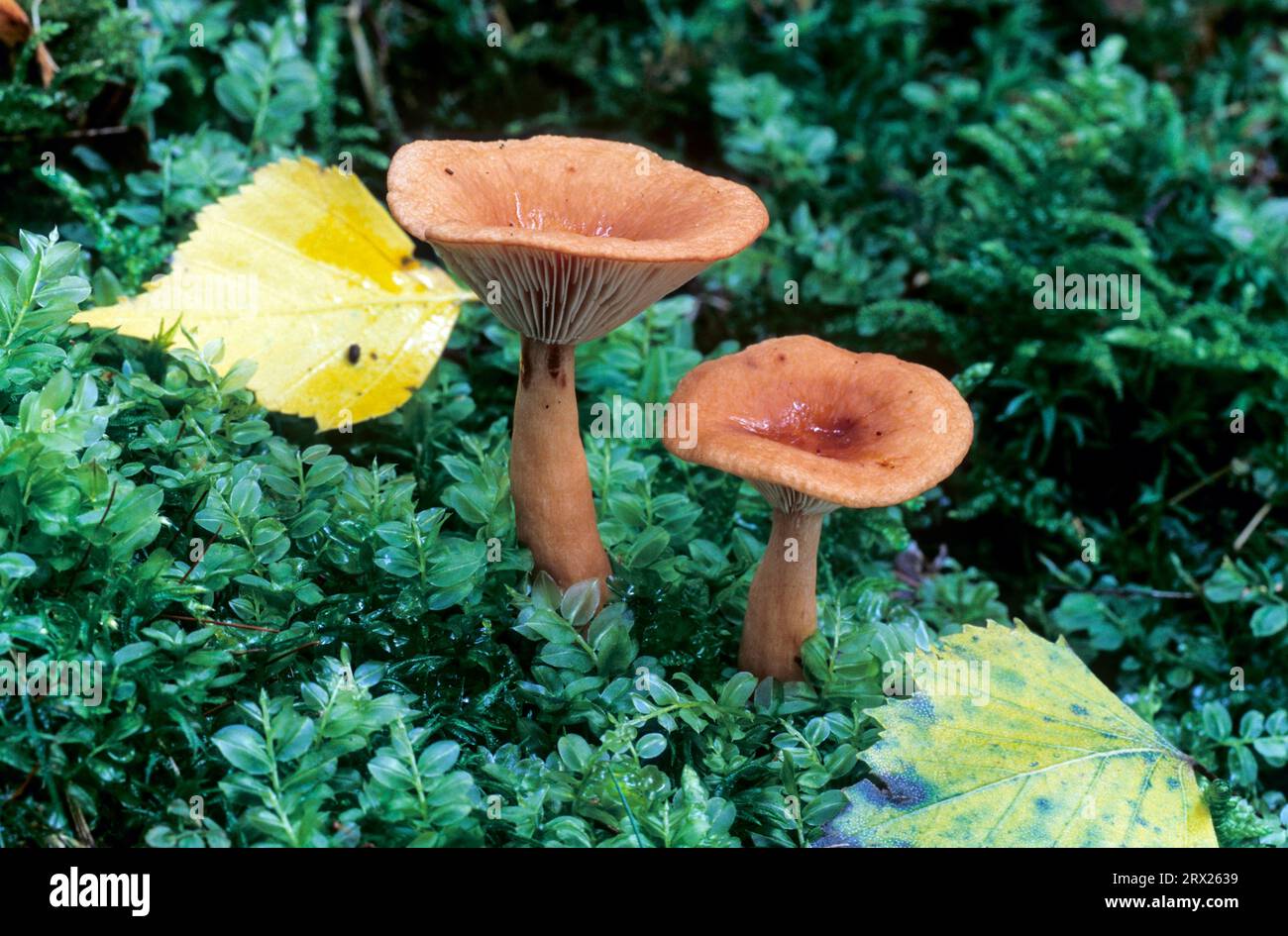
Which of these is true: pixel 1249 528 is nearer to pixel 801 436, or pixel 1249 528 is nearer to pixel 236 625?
pixel 801 436

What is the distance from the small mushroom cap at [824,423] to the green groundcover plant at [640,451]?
0.41 metres

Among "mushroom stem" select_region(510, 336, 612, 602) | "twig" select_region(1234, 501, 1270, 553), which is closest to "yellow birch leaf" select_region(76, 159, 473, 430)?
"mushroom stem" select_region(510, 336, 612, 602)

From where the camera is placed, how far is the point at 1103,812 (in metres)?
2.13

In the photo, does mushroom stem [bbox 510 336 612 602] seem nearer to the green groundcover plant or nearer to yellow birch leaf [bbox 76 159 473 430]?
the green groundcover plant

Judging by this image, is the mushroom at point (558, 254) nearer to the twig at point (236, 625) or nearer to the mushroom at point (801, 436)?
the mushroom at point (801, 436)

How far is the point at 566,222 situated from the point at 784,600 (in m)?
0.89

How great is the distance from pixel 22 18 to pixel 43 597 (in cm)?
178

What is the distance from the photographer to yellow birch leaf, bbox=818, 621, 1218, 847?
2068 mm

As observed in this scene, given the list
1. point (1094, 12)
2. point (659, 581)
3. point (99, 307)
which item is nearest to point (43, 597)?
point (99, 307)

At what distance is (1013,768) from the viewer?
2.17 meters

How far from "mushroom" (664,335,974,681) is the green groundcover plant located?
126 mm

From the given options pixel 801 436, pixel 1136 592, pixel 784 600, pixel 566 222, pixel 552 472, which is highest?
pixel 566 222

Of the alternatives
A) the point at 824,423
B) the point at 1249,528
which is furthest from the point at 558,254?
the point at 1249,528
